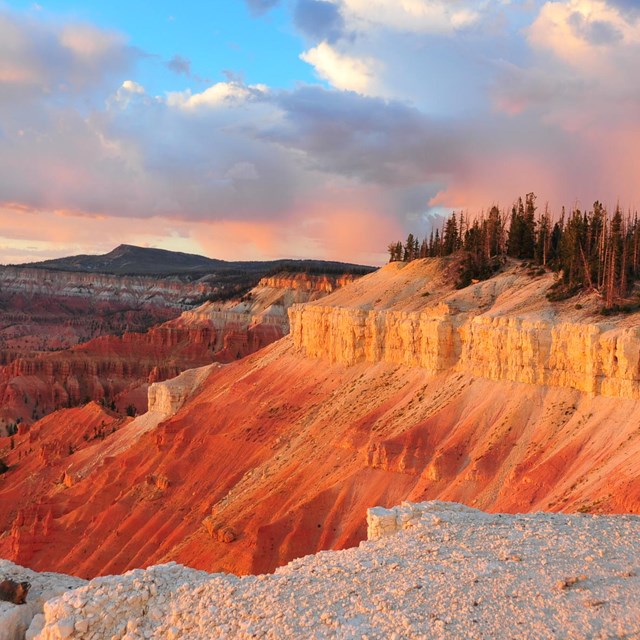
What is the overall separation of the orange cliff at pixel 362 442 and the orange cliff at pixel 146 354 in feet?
132

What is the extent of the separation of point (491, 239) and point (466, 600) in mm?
54789

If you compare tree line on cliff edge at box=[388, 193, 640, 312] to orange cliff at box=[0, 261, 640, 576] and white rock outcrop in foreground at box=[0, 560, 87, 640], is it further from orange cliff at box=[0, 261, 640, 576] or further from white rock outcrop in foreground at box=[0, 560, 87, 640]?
white rock outcrop in foreground at box=[0, 560, 87, 640]

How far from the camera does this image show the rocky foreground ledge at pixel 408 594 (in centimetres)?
1116

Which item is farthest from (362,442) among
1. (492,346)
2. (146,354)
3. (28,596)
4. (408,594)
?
(146,354)

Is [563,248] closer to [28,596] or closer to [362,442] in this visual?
[362,442]

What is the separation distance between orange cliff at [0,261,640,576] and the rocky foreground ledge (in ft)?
29.9

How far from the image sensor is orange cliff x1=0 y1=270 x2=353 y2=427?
329 ft

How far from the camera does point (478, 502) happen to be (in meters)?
28.9

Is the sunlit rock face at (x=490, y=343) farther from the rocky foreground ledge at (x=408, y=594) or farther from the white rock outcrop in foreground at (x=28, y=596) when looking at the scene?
the white rock outcrop in foreground at (x=28, y=596)

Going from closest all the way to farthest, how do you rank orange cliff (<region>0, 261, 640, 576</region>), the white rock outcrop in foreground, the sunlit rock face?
1. the white rock outcrop in foreground
2. orange cliff (<region>0, 261, 640, 576</region>)
3. the sunlit rock face

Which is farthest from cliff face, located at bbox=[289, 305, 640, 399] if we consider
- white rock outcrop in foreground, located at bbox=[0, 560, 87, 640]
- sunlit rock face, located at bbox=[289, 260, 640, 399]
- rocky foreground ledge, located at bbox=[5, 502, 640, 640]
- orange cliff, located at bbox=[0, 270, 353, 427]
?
orange cliff, located at bbox=[0, 270, 353, 427]

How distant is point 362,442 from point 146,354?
84.7 meters

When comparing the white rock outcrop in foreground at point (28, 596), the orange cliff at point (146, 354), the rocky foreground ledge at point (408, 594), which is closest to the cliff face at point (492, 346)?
the rocky foreground ledge at point (408, 594)

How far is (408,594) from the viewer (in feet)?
39.8
